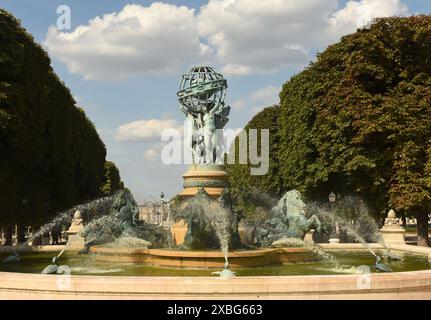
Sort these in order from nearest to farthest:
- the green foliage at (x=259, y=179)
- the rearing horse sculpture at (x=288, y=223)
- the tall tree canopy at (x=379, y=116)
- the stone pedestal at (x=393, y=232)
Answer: the rearing horse sculpture at (x=288, y=223)
the stone pedestal at (x=393, y=232)
the tall tree canopy at (x=379, y=116)
the green foliage at (x=259, y=179)

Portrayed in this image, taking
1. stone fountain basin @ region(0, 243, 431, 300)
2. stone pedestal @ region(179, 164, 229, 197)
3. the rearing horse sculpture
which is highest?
stone pedestal @ region(179, 164, 229, 197)

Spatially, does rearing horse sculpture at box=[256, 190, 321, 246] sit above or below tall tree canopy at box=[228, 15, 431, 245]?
below

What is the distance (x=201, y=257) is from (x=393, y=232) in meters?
16.6

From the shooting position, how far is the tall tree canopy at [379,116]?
30031mm

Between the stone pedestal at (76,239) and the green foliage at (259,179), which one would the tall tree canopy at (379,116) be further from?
the stone pedestal at (76,239)

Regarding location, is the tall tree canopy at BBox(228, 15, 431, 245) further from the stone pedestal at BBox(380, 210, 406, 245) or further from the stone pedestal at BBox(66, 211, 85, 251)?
the stone pedestal at BBox(66, 211, 85, 251)

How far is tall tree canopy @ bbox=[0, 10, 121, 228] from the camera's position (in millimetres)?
30891

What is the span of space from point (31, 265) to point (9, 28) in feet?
59.4

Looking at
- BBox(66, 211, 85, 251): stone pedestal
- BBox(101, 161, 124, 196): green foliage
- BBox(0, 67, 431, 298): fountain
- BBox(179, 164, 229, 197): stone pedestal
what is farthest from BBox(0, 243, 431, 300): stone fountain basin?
BBox(101, 161, 124, 196): green foliage

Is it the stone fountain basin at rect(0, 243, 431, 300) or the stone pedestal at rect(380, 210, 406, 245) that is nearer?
the stone fountain basin at rect(0, 243, 431, 300)

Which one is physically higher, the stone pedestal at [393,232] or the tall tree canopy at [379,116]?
the tall tree canopy at [379,116]

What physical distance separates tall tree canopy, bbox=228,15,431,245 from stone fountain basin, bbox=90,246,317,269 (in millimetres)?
13152

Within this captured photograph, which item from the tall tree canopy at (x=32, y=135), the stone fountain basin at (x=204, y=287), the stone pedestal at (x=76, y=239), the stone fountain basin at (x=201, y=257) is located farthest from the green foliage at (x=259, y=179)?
the stone fountain basin at (x=204, y=287)

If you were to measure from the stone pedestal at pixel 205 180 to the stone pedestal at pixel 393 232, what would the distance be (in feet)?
36.1
